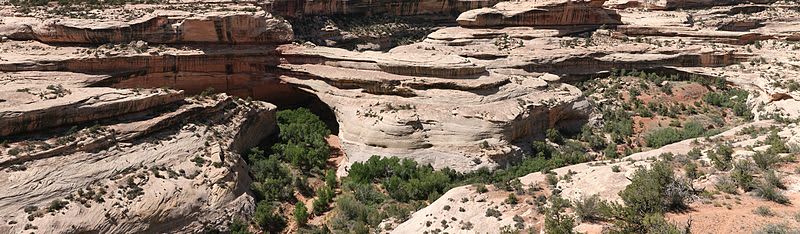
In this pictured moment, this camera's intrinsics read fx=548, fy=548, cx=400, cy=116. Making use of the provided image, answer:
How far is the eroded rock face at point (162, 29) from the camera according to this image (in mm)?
24719

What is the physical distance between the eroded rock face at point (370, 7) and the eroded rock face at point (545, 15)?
970 centimetres

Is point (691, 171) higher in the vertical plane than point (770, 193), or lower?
lower

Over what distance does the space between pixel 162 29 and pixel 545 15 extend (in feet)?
83.3

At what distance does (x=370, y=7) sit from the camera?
4719 cm

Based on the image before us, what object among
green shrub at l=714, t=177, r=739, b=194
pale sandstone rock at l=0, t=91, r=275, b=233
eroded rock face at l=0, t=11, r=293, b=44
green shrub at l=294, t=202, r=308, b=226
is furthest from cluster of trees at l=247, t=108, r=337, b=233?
green shrub at l=714, t=177, r=739, b=194

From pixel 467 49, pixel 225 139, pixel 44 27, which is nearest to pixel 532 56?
pixel 467 49

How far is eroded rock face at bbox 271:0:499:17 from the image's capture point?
39625mm

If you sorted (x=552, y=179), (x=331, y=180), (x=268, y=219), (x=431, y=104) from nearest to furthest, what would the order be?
(x=552, y=179) < (x=268, y=219) < (x=331, y=180) < (x=431, y=104)

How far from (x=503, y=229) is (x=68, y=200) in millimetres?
12280

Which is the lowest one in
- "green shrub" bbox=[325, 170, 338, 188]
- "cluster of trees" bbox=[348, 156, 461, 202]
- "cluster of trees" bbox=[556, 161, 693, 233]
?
"green shrub" bbox=[325, 170, 338, 188]

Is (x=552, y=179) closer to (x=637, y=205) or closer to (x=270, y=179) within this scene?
(x=637, y=205)

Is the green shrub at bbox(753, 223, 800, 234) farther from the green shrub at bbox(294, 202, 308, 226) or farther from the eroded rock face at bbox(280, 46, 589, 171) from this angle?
the green shrub at bbox(294, 202, 308, 226)

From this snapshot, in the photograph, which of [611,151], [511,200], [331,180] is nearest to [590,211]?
[511,200]

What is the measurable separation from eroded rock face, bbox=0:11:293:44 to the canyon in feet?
0.25
